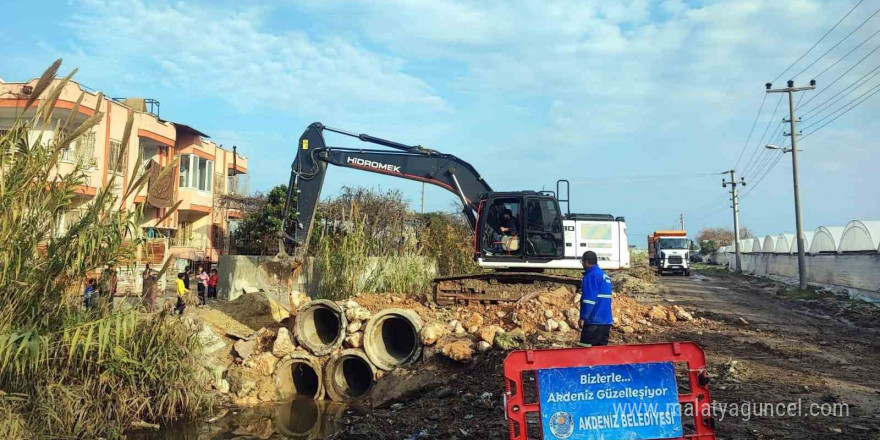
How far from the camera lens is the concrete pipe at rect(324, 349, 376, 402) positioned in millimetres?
9934

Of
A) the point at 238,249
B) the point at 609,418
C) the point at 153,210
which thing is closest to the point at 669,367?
the point at 609,418

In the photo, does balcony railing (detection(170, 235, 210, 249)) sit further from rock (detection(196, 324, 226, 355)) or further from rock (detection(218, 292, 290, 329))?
rock (detection(196, 324, 226, 355))

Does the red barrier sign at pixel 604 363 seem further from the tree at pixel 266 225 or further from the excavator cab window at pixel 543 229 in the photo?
the tree at pixel 266 225

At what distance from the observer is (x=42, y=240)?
599 cm

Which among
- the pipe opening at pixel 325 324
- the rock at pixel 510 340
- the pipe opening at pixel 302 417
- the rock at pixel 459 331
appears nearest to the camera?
the pipe opening at pixel 302 417

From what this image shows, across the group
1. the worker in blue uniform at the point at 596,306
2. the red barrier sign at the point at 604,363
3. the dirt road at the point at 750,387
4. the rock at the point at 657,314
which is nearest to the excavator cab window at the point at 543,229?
the rock at the point at 657,314

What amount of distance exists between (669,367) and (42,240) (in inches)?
236

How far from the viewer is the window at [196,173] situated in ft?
82.5

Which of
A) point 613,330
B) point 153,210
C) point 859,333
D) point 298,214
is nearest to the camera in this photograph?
point 613,330

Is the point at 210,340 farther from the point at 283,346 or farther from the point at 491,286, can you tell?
the point at 491,286

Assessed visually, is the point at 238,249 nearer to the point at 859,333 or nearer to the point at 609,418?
the point at 859,333

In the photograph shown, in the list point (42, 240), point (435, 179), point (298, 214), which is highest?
point (435, 179)

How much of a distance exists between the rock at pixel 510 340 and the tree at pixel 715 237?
249 ft

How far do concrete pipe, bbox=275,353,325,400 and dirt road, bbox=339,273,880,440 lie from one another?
145 centimetres
